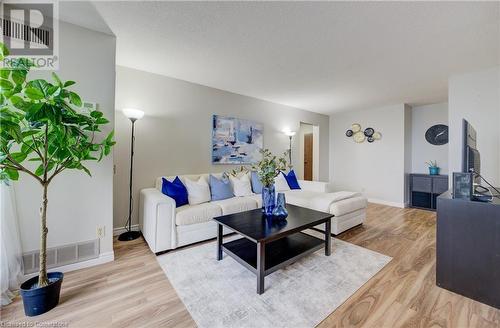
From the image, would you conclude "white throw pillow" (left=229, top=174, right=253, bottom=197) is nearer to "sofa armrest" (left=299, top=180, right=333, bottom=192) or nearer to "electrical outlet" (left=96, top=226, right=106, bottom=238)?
"sofa armrest" (left=299, top=180, right=333, bottom=192)

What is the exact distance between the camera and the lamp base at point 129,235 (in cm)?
264

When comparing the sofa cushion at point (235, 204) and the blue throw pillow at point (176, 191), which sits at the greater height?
the blue throw pillow at point (176, 191)

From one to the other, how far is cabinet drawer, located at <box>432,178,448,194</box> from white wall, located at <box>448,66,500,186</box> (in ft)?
4.83

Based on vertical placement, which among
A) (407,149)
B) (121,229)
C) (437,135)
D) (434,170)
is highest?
(437,135)

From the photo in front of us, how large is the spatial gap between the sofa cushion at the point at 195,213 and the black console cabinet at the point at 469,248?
2.25 metres

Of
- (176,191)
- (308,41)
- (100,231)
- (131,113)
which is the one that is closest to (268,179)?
(176,191)

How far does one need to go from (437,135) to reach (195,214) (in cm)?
537

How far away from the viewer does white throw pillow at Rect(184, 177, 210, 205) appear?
2.74 m

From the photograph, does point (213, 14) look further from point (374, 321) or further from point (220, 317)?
point (374, 321)

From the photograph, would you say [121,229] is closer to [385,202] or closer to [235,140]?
[235,140]

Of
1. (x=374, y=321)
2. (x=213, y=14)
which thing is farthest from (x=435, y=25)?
(x=374, y=321)

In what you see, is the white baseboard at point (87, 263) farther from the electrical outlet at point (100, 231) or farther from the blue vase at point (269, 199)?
the blue vase at point (269, 199)

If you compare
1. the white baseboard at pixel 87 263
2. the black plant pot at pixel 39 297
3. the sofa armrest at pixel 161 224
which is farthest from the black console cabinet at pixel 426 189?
the black plant pot at pixel 39 297

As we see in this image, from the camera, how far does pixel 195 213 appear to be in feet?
7.93
